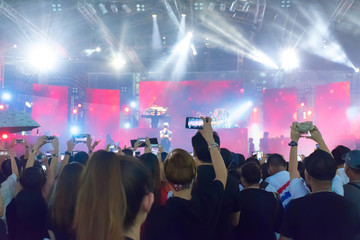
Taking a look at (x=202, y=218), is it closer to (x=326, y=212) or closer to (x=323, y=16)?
(x=326, y=212)

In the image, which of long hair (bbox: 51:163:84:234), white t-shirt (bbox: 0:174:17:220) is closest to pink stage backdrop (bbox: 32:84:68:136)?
white t-shirt (bbox: 0:174:17:220)

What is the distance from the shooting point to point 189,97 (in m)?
20.2

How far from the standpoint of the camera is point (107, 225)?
114 cm

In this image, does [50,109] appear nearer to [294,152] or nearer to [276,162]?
[276,162]

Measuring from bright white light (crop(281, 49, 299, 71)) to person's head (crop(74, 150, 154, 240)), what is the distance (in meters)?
20.3

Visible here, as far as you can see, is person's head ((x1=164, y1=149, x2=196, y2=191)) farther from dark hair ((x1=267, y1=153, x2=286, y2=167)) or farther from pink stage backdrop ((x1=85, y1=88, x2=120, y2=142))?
pink stage backdrop ((x1=85, y1=88, x2=120, y2=142))

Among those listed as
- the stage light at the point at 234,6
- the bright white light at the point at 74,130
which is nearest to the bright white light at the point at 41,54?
the bright white light at the point at 74,130

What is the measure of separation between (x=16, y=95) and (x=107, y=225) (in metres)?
19.2

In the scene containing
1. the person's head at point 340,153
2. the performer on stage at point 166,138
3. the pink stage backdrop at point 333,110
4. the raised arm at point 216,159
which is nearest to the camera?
the raised arm at point 216,159

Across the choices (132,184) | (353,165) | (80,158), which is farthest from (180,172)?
(80,158)

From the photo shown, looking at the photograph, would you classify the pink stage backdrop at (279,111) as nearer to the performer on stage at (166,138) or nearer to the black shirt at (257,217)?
the performer on stage at (166,138)

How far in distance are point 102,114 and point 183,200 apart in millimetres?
17538

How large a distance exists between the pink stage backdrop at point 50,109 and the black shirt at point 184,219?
16.7m

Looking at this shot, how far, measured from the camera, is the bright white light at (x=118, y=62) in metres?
23.5
